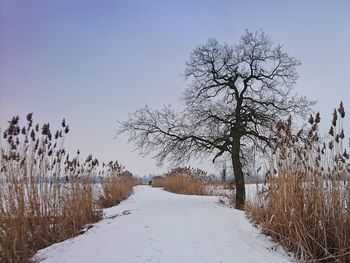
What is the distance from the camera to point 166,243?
16.9 feet

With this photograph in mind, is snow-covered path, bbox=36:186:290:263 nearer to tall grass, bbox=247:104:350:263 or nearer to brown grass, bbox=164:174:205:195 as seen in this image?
tall grass, bbox=247:104:350:263

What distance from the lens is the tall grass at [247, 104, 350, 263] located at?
5078 mm

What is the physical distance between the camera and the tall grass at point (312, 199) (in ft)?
16.7

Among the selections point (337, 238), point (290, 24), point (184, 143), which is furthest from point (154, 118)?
point (337, 238)

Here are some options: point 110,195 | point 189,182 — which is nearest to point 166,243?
point 110,195

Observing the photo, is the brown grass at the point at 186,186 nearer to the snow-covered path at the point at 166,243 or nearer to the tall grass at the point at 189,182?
the tall grass at the point at 189,182

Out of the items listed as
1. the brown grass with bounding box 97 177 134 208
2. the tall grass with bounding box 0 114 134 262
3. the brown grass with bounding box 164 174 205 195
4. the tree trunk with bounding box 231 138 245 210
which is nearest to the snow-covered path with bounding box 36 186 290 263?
the tall grass with bounding box 0 114 134 262

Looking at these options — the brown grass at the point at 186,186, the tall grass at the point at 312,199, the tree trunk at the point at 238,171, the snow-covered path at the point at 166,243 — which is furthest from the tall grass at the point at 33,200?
the brown grass at the point at 186,186

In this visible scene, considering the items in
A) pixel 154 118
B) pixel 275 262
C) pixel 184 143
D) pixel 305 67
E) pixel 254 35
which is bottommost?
pixel 275 262

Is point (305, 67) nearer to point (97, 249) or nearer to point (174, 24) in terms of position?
point (174, 24)

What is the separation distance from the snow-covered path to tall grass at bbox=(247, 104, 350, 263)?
38 cm

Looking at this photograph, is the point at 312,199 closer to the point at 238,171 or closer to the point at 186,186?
the point at 238,171

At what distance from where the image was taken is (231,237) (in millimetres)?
5875

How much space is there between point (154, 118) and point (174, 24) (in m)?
4.13
